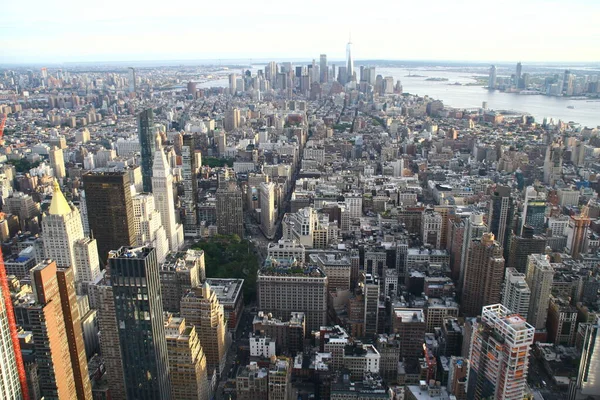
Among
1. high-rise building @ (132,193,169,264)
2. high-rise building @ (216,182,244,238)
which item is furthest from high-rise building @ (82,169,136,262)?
high-rise building @ (216,182,244,238)

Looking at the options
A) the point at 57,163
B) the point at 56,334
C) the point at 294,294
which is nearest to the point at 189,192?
the point at 294,294

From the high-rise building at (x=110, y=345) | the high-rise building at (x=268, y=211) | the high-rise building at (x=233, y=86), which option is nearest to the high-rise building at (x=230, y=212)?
the high-rise building at (x=268, y=211)

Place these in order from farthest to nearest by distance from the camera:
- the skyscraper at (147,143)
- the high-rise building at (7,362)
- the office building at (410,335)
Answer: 1. the skyscraper at (147,143)
2. the office building at (410,335)
3. the high-rise building at (7,362)

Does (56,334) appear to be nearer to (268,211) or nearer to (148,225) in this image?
(148,225)

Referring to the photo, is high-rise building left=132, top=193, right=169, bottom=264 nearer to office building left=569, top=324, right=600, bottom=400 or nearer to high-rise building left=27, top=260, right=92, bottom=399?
high-rise building left=27, top=260, right=92, bottom=399

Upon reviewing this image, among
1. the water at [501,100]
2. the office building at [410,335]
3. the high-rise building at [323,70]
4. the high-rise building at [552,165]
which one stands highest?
the high-rise building at [323,70]

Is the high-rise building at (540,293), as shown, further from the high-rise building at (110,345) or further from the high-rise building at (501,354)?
the high-rise building at (110,345)
